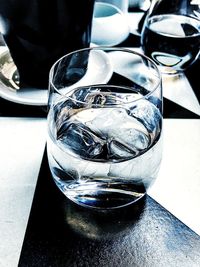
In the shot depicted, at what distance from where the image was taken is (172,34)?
23.5 inches

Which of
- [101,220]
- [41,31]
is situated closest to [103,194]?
[101,220]

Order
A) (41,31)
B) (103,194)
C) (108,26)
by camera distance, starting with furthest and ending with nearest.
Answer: (108,26)
(41,31)
(103,194)

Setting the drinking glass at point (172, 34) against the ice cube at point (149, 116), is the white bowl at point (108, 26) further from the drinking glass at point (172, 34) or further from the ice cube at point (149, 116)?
the ice cube at point (149, 116)

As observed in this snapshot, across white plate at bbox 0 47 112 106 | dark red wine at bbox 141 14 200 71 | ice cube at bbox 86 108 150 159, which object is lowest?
white plate at bbox 0 47 112 106

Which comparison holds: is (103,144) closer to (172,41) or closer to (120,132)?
(120,132)

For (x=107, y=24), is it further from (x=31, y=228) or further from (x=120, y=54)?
(x=31, y=228)

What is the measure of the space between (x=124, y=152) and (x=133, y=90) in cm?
11

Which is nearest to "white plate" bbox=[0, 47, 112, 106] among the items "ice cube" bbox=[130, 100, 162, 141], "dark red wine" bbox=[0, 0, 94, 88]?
"dark red wine" bbox=[0, 0, 94, 88]

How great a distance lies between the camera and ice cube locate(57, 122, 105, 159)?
39 cm

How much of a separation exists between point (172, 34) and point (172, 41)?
0.02 meters

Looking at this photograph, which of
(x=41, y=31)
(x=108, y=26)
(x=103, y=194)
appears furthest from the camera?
(x=108, y=26)

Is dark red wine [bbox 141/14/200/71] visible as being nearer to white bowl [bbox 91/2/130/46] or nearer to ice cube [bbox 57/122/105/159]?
white bowl [bbox 91/2/130/46]

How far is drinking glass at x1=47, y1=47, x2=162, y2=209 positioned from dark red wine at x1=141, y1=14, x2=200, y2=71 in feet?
0.52

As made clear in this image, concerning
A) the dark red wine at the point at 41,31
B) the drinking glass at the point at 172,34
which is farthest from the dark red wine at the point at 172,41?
the dark red wine at the point at 41,31
